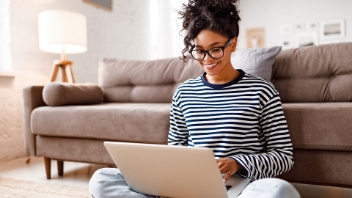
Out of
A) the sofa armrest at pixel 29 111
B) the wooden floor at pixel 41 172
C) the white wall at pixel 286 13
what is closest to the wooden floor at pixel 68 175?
the wooden floor at pixel 41 172

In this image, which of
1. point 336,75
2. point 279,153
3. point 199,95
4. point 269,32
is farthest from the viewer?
point 269,32

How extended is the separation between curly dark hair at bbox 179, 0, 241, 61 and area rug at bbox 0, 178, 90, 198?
3.07ft

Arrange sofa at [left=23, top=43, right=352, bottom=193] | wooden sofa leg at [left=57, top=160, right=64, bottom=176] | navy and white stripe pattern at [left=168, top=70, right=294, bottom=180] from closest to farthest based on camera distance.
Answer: navy and white stripe pattern at [left=168, top=70, right=294, bottom=180] < sofa at [left=23, top=43, right=352, bottom=193] < wooden sofa leg at [left=57, top=160, right=64, bottom=176]

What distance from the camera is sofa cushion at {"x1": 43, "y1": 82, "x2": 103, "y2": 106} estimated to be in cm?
182

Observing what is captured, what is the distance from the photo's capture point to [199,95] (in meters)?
1.06

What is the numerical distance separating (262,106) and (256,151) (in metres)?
0.14

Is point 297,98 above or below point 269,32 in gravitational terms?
below

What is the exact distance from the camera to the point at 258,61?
4.98 feet

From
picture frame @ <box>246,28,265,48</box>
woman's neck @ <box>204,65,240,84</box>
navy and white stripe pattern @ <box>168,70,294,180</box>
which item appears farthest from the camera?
picture frame @ <box>246,28,265,48</box>

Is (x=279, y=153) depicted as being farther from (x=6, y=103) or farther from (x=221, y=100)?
(x=6, y=103)

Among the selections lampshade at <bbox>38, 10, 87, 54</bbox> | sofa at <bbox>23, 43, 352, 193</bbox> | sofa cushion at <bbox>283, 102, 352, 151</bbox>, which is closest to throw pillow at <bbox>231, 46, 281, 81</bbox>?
sofa at <bbox>23, 43, 352, 193</bbox>

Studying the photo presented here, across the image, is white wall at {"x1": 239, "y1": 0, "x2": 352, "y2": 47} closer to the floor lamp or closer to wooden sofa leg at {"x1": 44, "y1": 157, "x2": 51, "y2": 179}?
the floor lamp

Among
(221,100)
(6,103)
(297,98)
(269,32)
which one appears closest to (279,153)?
(221,100)

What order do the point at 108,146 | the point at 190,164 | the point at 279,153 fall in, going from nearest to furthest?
the point at 190,164, the point at 108,146, the point at 279,153
